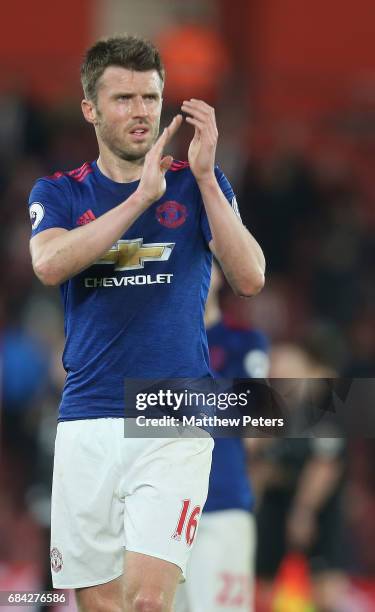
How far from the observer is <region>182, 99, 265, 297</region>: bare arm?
12.8 ft

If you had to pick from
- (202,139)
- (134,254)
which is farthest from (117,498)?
(202,139)

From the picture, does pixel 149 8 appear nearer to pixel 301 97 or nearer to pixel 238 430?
pixel 301 97

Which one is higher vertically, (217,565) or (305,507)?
(217,565)

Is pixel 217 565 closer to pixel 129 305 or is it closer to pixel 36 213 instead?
pixel 129 305

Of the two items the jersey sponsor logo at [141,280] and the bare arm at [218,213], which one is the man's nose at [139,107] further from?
the jersey sponsor logo at [141,280]

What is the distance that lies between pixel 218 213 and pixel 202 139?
24 centimetres

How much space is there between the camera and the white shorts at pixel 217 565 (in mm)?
5605

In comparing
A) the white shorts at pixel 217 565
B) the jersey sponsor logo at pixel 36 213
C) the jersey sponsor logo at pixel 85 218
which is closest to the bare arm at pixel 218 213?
the jersey sponsor logo at pixel 85 218

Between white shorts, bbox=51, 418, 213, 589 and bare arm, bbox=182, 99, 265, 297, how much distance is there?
1.82 ft

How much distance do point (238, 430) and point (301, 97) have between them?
28.0 feet

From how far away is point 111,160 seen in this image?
4238 mm

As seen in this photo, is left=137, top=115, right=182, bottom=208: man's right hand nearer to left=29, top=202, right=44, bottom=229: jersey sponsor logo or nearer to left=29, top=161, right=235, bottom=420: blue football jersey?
left=29, top=161, right=235, bottom=420: blue football jersey

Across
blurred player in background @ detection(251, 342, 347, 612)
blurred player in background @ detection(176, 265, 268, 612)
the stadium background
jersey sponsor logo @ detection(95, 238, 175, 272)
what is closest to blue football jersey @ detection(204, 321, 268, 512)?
blurred player in background @ detection(176, 265, 268, 612)

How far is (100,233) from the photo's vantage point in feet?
12.6
